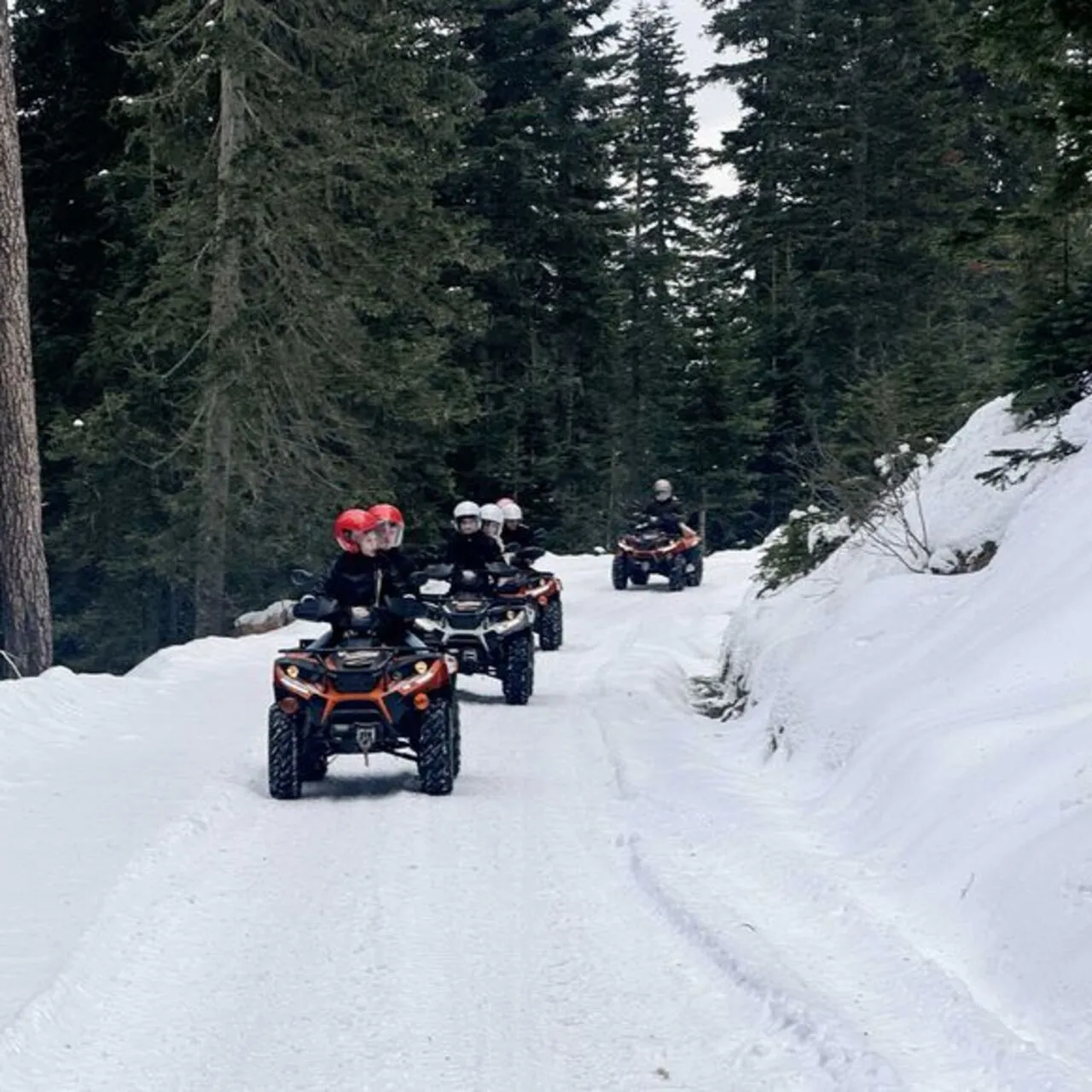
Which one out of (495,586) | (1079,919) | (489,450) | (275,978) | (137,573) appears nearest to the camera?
(1079,919)

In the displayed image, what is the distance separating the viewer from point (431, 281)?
26531 mm

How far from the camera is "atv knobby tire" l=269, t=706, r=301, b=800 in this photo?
9234 mm

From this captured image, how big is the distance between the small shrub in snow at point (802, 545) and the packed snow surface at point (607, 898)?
3852mm

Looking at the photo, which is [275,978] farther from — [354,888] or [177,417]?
[177,417]

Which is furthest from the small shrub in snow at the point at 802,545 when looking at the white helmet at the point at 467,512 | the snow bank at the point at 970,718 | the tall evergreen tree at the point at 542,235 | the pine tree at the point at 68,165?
the tall evergreen tree at the point at 542,235

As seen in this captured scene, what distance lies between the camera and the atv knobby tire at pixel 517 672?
14.0 metres

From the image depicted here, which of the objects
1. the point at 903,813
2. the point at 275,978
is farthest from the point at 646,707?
the point at 275,978

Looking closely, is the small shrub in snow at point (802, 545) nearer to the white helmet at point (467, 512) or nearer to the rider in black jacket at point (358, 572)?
the white helmet at point (467, 512)

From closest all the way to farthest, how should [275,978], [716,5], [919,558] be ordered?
[275,978], [919,558], [716,5]

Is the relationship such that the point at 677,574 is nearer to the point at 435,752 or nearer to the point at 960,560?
the point at 960,560

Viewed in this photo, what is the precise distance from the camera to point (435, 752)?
9.34 m

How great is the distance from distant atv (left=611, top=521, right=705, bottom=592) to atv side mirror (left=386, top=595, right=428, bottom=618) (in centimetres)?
1665

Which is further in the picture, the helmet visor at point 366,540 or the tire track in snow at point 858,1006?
the helmet visor at point 366,540

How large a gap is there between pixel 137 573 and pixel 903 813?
21.0 metres
